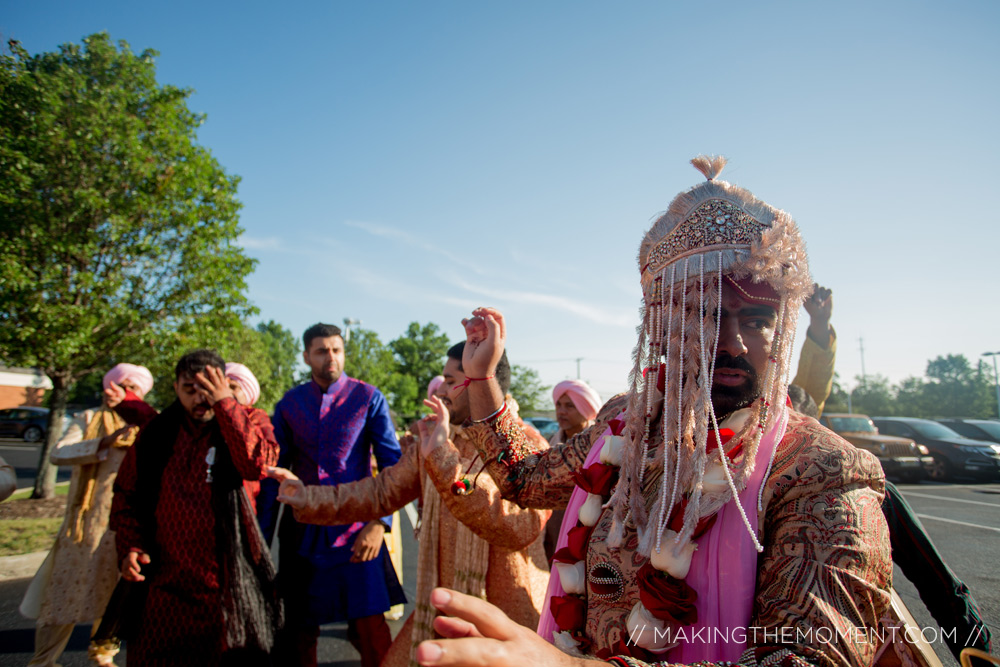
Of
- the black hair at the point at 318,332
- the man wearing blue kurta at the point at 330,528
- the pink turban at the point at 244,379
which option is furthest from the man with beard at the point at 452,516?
the pink turban at the point at 244,379

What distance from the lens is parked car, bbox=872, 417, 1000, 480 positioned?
14.3 metres

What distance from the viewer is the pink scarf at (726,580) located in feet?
4.17

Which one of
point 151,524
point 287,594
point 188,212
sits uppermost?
point 188,212

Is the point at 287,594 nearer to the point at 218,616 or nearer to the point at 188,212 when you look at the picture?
the point at 218,616

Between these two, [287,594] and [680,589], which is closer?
[680,589]

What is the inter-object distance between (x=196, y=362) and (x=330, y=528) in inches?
51.3

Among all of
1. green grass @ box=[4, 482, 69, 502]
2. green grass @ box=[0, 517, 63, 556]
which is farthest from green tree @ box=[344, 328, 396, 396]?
green grass @ box=[0, 517, 63, 556]

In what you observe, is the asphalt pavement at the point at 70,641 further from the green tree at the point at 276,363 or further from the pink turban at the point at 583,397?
the green tree at the point at 276,363

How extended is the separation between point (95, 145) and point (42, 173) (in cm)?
78

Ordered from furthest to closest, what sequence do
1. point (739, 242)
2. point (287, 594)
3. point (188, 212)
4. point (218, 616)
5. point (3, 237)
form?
point (188, 212) → point (3, 237) → point (287, 594) → point (218, 616) → point (739, 242)

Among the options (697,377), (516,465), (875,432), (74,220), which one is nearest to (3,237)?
(74,220)

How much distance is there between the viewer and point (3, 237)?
26.4 feet

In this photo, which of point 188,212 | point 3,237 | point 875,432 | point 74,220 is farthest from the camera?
point 875,432

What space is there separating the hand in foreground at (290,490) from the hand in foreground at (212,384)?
0.65 meters
